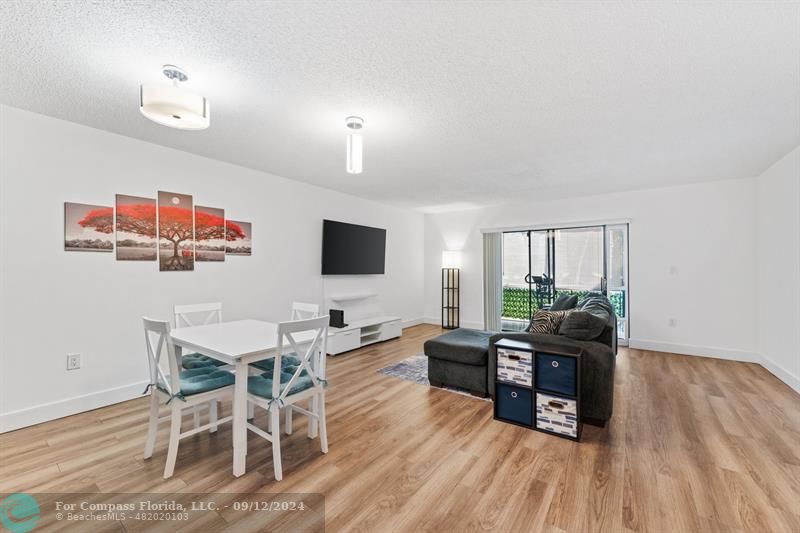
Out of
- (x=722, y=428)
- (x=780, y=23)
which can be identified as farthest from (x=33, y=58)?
(x=722, y=428)

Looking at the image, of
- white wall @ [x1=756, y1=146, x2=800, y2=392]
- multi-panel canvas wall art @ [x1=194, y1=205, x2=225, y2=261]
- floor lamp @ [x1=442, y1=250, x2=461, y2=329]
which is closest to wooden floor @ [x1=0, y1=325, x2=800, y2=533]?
white wall @ [x1=756, y1=146, x2=800, y2=392]

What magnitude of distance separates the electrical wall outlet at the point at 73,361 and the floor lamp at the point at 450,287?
5.53 meters

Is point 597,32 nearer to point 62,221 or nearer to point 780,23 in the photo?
point 780,23

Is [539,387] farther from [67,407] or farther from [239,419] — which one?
[67,407]

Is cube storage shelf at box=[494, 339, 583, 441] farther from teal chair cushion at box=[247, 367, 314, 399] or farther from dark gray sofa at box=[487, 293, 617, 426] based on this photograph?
teal chair cushion at box=[247, 367, 314, 399]

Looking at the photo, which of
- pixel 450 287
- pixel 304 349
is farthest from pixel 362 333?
pixel 304 349

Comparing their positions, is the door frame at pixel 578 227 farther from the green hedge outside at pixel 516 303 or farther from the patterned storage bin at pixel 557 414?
the patterned storage bin at pixel 557 414

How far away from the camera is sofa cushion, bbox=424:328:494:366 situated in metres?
3.23

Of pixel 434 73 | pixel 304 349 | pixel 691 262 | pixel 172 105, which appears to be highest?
pixel 434 73

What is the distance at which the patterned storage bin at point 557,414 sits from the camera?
95.4 inches

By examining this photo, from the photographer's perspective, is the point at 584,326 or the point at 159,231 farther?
the point at 159,231

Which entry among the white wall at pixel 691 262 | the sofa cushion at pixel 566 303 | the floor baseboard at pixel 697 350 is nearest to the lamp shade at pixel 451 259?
the white wall at pixel 691 262

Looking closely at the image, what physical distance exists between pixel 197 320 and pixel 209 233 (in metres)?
0.97

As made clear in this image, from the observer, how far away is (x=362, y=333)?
17.2 ft
